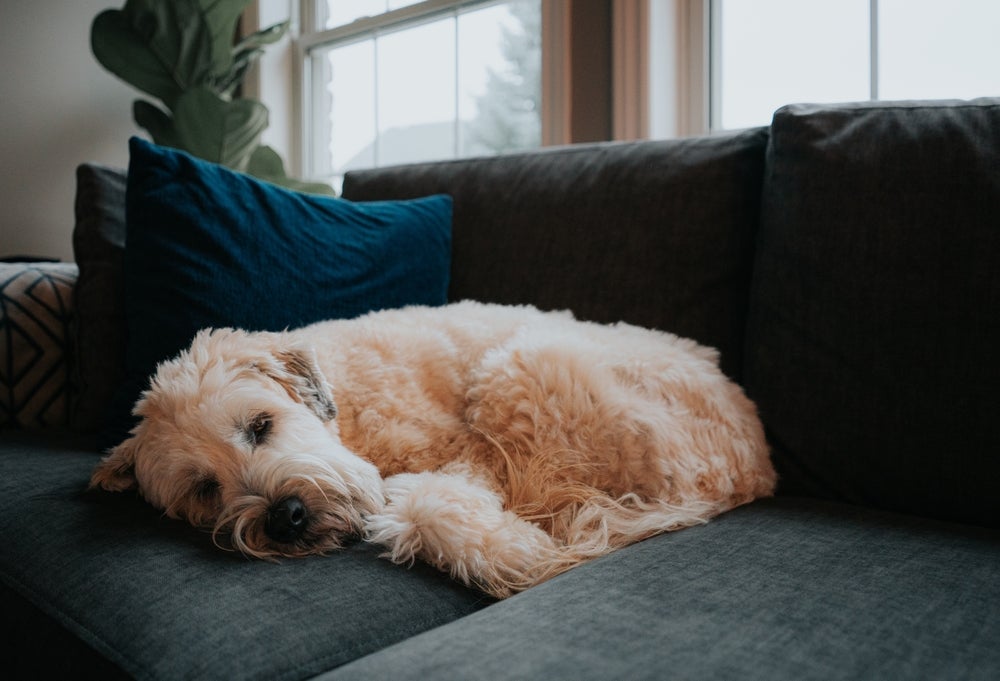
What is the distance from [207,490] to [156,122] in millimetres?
3164

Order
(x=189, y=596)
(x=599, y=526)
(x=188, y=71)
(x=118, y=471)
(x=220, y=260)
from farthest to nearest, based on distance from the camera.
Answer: (x=188, y=71) < (x=220, y=260) < (x=118, y=471) < (x=599, y=526) < (x=189, y=596)

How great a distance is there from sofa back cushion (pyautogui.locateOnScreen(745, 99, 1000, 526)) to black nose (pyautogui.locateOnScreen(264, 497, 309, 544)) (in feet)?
3.64

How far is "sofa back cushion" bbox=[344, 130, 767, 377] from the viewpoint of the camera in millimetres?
2008

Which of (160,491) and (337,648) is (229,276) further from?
(337,648)

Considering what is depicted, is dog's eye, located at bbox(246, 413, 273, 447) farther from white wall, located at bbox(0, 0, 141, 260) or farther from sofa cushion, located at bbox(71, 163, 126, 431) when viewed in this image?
white wall, located at bbox(0, 0, 141, 260)

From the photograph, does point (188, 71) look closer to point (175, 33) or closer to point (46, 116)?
point (175, 33)

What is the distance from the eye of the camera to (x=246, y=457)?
150 centimetres

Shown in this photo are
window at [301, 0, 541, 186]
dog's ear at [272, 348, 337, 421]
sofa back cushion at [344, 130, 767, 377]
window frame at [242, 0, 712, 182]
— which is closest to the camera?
dog's ear at [272, 348, 337, 421]

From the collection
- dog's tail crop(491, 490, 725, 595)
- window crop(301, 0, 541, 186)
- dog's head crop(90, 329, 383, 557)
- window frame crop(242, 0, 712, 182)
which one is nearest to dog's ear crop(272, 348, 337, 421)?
dog's head crop(90, 329, 383, 557)

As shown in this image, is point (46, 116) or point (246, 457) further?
point (46, 116)

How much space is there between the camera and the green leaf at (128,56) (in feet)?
12.4

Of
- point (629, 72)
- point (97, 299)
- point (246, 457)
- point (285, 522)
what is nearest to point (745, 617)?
point (285, 522)

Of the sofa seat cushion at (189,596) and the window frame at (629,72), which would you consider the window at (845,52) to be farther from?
the sofa seat cushion at (189,596)

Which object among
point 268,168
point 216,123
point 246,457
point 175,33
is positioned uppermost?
point 175,33
